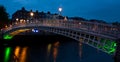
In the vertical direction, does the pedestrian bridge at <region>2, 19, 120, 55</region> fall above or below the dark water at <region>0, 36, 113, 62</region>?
above

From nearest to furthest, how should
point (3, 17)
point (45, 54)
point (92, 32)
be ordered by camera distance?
point (92, 32), point (45, 54), point (3, 17)

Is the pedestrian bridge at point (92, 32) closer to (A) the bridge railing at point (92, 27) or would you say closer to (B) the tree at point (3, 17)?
(A) the bridge railing at point (92, 27)

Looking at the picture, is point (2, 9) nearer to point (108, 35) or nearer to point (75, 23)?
point (75, 23)

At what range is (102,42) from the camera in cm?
2544

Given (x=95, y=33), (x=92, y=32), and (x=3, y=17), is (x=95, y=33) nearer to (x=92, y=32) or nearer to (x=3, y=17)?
(x=92, y=32)

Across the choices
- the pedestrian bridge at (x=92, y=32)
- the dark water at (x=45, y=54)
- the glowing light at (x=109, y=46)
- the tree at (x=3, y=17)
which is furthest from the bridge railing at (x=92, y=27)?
the tree at (x=3, y=17)

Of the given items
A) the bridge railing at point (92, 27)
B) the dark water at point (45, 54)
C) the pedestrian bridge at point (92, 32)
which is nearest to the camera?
the bridge railing at point (92, 27)

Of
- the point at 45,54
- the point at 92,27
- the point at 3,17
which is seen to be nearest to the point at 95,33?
the point at 92,27

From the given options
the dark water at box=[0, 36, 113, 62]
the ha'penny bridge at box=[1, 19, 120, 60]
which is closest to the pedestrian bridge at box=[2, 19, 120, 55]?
the ha'penny bridge at box=[1, 19, 120, 60]

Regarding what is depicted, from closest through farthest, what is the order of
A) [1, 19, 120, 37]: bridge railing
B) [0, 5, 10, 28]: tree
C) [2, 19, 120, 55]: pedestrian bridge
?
1. [1, 19, 120, 37]: bridge railing
2. [2, 19, 120, 55]: pedestrian bridge
3. [0, 5, 10, 28]: tree

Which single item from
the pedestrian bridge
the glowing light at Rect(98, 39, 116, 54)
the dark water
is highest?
the pedestrian bridge

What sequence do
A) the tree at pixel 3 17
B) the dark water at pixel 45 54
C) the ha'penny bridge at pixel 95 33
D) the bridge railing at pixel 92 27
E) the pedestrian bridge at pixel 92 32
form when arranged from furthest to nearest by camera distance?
the tree at pixel 3 17, the dark water at pixel 45 54, the pedestrian bridge at pixel 92 32, the bridge railing at pixel 92 27, the ha'penny bridge at pixel 95 33

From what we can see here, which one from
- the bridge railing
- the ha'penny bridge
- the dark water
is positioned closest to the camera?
the ha'penny bridge

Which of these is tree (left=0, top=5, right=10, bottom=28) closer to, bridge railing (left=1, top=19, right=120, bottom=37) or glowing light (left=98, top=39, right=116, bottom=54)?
bridge railing (left=1, top=19, right=120, bottom=37)
